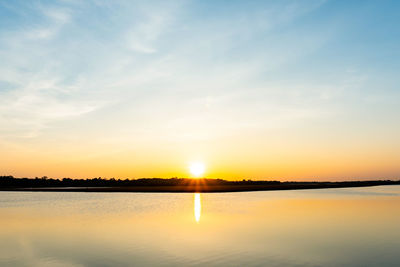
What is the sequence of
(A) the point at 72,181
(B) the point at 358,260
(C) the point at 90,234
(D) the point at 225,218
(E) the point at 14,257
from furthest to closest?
(A) the point at 72,181
(D) the point at 225,218
(C) the point at 90,234
(E) the point at 14,257
(B) the point at 358,260

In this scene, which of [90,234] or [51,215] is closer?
[90,234]

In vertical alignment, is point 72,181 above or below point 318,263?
above

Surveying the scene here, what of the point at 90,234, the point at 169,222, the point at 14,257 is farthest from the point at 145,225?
the point at 14,257

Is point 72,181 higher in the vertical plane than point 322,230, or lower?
higher

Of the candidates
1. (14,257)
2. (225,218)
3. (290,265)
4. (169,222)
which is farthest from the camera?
(225,218)

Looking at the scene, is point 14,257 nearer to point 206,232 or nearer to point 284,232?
point 206,232

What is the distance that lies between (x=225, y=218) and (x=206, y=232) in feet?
26.5

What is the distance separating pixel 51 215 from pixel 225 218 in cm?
1730

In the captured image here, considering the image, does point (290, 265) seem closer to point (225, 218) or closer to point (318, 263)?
point (318, 263)

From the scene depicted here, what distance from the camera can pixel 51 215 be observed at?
35.6 meters

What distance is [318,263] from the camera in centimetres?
1539

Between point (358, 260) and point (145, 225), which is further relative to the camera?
point (145, 225)

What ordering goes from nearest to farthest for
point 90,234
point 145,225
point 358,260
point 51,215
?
point 358,260 → point 90,234 → point 145,225 → point 51,215

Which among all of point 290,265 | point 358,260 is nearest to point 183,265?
point 290,265
